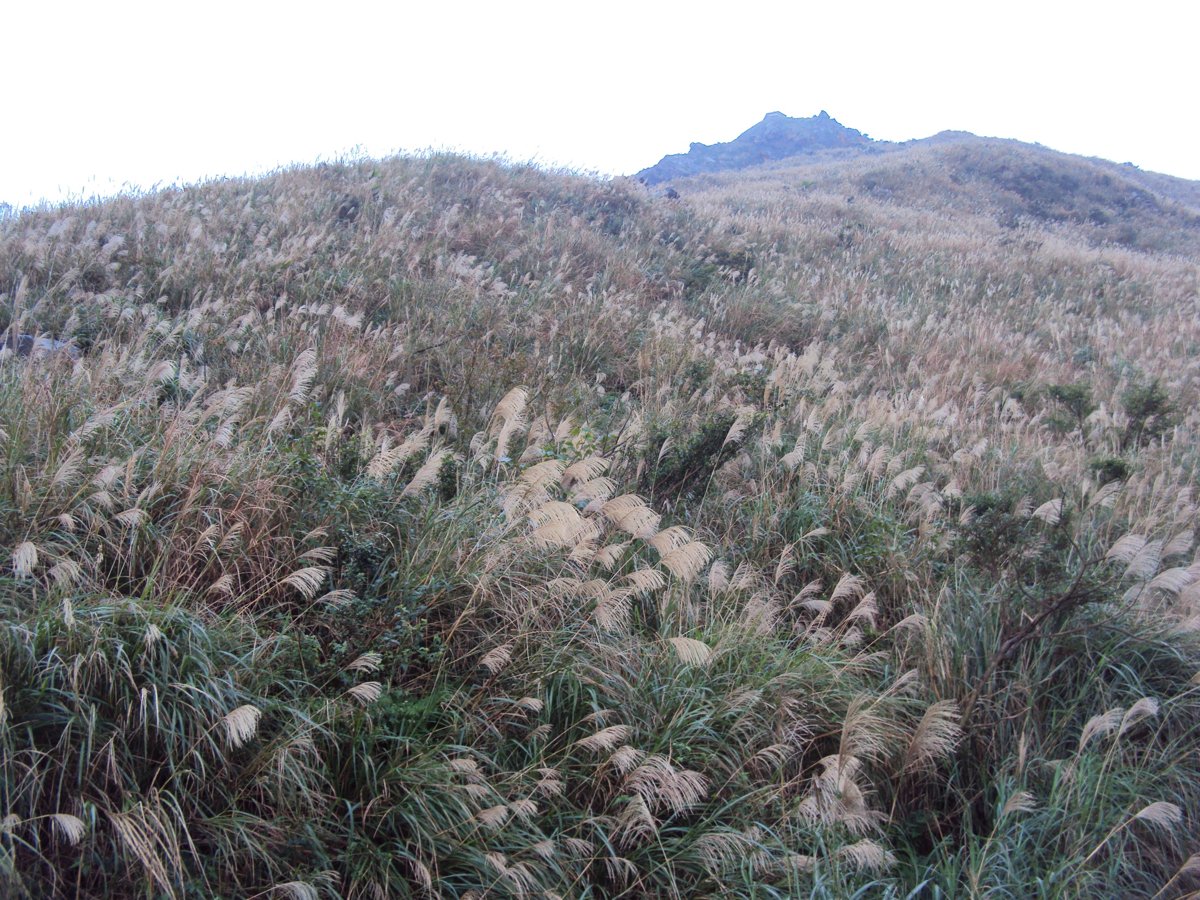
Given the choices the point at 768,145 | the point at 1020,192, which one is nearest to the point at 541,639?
the point at 1020,192

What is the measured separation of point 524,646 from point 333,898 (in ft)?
3.75

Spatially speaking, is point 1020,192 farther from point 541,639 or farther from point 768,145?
point 541,639

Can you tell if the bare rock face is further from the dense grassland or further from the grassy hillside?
the dense grassland

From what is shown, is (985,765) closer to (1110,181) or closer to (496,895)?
(496,895)

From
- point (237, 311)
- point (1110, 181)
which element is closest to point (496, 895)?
point (237, 311)

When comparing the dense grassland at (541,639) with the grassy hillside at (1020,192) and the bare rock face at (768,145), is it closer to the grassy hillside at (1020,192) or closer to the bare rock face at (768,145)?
the grassy hillside at (1020,192)

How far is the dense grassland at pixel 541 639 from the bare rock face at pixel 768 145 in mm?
47686

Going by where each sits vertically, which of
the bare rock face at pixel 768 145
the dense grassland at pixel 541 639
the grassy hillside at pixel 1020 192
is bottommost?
the dense grassland at pixel 541 639

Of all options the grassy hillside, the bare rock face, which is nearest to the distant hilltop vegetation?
the grassy hillside

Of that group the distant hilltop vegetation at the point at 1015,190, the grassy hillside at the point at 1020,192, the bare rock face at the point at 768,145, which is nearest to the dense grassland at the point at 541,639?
the distant hilltop vegetation at the point at 1015,190

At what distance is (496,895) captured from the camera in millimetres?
2432

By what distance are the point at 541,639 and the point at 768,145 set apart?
2440 inches

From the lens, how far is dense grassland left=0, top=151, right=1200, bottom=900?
2461 mm

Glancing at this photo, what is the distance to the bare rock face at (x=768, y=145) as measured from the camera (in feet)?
179
